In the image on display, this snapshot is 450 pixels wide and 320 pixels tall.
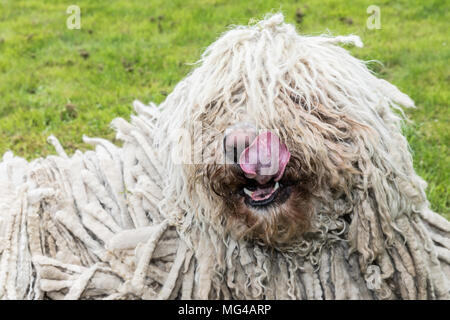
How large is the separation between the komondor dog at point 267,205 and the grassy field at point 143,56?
144cm

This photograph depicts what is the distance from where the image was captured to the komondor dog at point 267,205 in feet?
7.13

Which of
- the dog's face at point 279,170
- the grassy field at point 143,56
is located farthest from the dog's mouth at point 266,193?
the grassy field at point 143,56

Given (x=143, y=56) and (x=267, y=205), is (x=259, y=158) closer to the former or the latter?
(x=267, y=205)

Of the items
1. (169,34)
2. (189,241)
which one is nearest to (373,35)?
(169,34)

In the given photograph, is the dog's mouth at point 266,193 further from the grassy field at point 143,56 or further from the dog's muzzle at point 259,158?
the grassy field at point 143,56

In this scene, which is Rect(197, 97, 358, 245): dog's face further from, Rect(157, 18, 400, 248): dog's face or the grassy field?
the grassy field

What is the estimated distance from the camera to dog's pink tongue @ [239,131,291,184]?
2.08 metres

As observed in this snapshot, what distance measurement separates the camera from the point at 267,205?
2162 millimetres

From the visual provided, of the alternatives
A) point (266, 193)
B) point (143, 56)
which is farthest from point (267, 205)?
point (143, 56)

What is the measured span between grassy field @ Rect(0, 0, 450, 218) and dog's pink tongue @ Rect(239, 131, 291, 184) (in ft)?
5.98

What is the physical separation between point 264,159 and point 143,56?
3.49 meters

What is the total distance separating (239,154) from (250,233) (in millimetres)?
323

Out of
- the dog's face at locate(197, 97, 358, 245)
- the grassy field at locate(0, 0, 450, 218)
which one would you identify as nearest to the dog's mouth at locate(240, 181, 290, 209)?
the dog's face at locate(197, 97, 358, 245)

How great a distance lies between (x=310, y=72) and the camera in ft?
7.70
